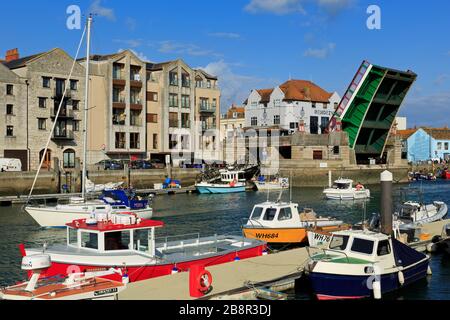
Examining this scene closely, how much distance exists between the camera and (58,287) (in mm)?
13180

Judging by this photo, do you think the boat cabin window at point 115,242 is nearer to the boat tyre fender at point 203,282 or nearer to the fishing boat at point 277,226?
the boat tyre fender at point 203,282

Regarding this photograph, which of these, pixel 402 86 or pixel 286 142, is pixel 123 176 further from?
pixel 402 86

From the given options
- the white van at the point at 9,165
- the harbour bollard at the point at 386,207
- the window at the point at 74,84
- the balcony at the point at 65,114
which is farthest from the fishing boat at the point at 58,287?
→ the window at the point at 74,84

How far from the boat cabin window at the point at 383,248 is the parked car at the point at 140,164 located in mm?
42766

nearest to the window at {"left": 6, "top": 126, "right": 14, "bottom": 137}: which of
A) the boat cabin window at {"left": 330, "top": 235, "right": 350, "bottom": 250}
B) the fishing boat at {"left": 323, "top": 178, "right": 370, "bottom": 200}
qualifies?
the fishing boat at {"left": 323, "top": 178, "right": 370, "bottom": 200}

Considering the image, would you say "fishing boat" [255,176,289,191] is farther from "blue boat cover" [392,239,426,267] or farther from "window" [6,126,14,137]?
"blue boat cover" [392,239,426,267]

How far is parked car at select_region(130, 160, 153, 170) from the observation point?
191ft

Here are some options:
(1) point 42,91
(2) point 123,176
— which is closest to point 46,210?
(2) point 123,176

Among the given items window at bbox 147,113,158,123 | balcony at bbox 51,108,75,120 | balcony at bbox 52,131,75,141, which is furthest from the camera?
window at bbox 147,113,158,123

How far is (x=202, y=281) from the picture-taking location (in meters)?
14.0

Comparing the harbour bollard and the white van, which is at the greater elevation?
the white van

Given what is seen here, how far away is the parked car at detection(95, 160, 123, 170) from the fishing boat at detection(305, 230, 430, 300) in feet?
133

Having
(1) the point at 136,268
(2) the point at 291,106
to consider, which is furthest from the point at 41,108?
(1) the point at 136,268

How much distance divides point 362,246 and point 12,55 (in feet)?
185
